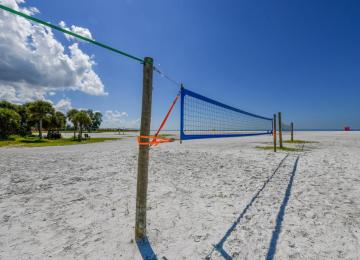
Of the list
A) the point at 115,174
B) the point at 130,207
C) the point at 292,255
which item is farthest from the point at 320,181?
the point at 115,174

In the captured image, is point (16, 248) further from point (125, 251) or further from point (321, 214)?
point (321, 214)

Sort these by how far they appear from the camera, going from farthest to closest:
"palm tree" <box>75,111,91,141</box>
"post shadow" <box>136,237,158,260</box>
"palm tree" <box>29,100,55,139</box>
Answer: "palm tree" <box>75,111,91,141</box> → "palm tree" <box>29,100,55,139</box> → "post shadow" <box>136,237,158,260</box>

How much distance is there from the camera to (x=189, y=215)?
10.3ft

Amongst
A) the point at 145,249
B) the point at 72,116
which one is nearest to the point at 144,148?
the point at 145,249

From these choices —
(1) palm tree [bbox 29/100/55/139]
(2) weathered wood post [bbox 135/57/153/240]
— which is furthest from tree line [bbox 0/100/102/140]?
(2) weathered wood post [bbox 135/57/153/240]

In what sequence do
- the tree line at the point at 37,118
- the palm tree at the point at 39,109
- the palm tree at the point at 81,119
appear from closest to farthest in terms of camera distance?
the tree line at the point at 37,118, the palm tree at the point at 39,109, the palm tree at the point at 81,119

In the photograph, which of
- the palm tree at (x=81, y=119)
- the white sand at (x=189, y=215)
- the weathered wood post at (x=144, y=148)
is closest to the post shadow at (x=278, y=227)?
the white sand at (x=189, y=215)

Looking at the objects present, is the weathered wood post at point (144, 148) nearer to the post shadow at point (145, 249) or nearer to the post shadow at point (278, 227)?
the post shadow at point (145, 249)

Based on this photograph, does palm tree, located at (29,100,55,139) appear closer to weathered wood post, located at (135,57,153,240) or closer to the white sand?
the white sand

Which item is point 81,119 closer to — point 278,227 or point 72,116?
point 72,116

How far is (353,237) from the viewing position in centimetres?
243

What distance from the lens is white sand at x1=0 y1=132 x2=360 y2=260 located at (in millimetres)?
2275

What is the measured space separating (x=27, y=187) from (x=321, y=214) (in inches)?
244

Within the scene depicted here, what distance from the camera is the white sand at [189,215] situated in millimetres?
2275
